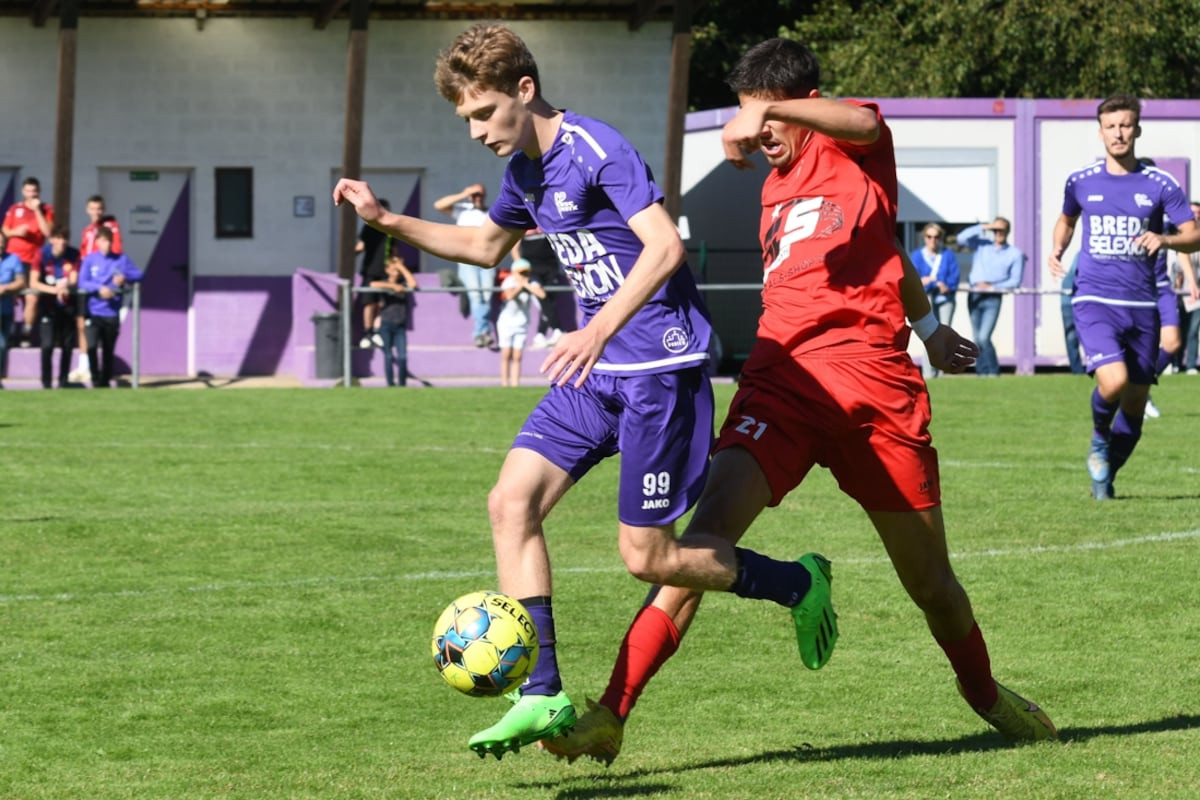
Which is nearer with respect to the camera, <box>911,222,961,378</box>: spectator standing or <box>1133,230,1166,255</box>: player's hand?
<box>1133,230,1166,255</box>: player's hand

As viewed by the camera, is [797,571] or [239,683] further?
[239,683]

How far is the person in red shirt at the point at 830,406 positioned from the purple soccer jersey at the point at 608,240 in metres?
0.30

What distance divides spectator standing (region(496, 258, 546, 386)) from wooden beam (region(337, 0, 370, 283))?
109 inches

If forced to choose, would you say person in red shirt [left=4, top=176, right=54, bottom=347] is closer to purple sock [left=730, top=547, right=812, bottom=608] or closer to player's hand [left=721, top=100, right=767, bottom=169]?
purple sock [left=730, top=547, right=812, bottom=608]

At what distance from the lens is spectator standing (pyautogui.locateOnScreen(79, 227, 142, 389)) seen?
2219 centimetres

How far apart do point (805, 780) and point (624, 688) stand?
0.57 meters

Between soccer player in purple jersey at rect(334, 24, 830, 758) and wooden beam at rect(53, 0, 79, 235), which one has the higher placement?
wooden beam at rect(53, 0, 79, 235)

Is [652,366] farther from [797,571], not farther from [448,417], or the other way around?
[448,417]

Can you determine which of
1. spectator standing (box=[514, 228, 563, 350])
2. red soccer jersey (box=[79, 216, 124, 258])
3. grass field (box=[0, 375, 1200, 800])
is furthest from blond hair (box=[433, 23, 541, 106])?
spectator standing (box=[514, 228, 563, 350])

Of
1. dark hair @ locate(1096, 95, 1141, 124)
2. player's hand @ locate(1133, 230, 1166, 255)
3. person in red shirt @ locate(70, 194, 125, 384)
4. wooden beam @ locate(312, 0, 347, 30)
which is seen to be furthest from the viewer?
wooden beam @ locate(312, 0, 347, 30)

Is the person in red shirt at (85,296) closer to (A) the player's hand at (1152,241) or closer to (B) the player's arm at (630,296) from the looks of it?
(A) the player's hand at (1152,241)

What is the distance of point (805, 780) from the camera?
5.45 m

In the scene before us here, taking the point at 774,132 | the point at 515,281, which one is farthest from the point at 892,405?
the point at 515,281

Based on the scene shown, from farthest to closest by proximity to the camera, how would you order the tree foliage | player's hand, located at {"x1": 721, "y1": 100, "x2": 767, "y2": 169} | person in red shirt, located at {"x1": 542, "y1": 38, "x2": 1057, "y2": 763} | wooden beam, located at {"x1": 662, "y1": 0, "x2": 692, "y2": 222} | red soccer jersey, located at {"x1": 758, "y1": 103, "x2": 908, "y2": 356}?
the tree foliage, wooden beam, located at {"x1": 662, "y1": 0, "x2": 692, "y2": 222}, red soccer jersey, located at {"x1": 758, "y1": 103, "x2": 908, "y2": 356}, person in red shirt, located at {"x1": 542, "y1": 38, "x2": 1057, "y2": 763}, player's hand, located at {"x1": 721, "y1": 100, "x2": 767, "y2": 169}
